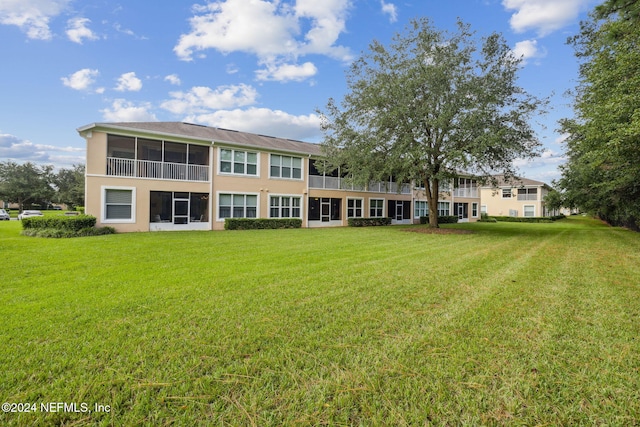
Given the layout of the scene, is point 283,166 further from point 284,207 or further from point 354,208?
point 354,208

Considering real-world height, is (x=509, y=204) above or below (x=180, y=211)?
above

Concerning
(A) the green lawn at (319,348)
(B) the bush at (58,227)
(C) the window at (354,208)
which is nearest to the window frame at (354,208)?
(C) the window at (354,208)

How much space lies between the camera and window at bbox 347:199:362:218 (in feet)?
79.4

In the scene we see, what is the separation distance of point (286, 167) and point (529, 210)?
41821 mm

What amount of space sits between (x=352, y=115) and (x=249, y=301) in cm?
1526

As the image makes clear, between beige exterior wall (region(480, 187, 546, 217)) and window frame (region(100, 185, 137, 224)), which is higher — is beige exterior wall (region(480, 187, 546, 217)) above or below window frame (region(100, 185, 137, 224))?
above

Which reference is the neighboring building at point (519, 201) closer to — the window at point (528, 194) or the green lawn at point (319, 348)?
the window at point (528, 194)

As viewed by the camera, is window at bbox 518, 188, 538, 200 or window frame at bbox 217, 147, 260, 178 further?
window at bbox 518, 188, 538, 200

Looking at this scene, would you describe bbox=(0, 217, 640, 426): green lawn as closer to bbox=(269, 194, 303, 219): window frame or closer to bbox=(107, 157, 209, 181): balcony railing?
bbox=(107, 157, 209, 181): balcony railing

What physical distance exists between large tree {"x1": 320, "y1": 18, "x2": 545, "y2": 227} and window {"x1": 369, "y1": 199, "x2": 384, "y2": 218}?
875 cm

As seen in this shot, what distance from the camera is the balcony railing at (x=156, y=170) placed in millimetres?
15318

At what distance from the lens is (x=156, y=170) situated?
53.5 feet

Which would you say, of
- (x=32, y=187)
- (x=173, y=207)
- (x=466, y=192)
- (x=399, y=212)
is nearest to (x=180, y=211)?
(x=173, y=207)

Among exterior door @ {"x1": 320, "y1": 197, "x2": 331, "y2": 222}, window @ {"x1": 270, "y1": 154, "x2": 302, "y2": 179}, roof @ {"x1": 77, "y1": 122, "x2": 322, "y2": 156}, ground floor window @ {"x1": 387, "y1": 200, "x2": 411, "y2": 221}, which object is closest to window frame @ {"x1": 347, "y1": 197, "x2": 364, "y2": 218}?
exterior door @ {"x1": 320, "y1": 197, "x2": 331, "y2": 222}
